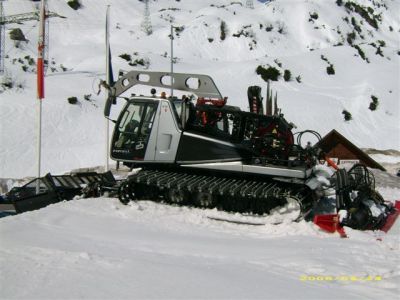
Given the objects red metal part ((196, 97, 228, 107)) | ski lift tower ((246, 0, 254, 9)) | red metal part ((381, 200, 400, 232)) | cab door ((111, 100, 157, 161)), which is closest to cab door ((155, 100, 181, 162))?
cab door ((111, 100, 157, 161))

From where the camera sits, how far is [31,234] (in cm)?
623

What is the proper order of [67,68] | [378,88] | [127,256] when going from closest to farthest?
[127,256] < [67,68] < [378,88]

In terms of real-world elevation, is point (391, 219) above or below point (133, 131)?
below

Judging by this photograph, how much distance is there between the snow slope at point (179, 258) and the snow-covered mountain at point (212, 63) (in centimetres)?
1541

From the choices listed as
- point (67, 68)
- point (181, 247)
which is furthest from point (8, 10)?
point (181, 247)

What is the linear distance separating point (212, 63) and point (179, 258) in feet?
133

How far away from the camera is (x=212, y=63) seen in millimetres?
44750

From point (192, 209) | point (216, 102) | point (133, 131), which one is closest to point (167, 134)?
point (133, 131)

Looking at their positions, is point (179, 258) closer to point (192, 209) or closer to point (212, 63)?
point (192, 209)

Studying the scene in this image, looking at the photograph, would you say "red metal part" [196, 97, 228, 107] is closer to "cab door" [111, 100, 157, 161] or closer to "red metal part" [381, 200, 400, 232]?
"cab door" [111, 100, 157, 161]

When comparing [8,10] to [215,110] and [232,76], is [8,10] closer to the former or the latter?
[232,76]

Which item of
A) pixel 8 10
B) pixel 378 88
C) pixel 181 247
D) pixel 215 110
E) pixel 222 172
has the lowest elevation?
pixel 181 247

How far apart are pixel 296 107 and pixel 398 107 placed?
11250 millimetres

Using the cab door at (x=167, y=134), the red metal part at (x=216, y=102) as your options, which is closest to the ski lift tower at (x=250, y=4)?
the red metal part at (x=216, y=102)
